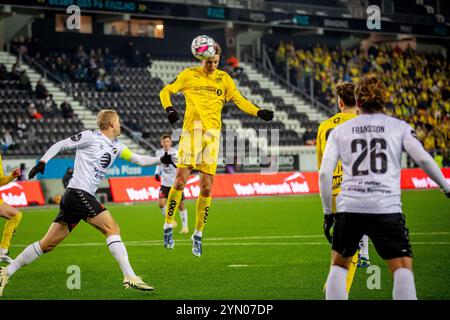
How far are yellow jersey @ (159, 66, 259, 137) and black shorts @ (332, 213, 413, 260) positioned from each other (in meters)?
6.69

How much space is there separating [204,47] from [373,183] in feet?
22.7

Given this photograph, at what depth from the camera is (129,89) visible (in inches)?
1767

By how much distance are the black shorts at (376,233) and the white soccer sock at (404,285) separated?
15cm

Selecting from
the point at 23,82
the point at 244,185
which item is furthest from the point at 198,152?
the point at 23,82

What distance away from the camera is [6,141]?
A: 116ft

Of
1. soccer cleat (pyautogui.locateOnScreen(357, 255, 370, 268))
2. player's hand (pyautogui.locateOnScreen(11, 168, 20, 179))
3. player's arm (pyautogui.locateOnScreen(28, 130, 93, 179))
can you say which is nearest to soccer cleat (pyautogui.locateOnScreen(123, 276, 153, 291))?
player's arm (pyautogui.locateOnScreen(28, 130, 93, 179))

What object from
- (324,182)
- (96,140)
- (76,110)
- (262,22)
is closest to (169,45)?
(262,22)

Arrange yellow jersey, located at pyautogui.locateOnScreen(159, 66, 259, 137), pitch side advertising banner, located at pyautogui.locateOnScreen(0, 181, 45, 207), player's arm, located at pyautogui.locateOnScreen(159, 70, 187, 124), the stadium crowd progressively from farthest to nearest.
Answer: the stadium crowd < pitch side advertising banner, located at pyautogui.locateOnScreen(0, 181, 45, 207) < yellow jersey, located at pyautogui.locateOnScreen(159, 66, 259, 137) < player's arm, located at pyautogui.locateOnScreen(159, 70, 187, 124)

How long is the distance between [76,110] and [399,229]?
35.0 meters

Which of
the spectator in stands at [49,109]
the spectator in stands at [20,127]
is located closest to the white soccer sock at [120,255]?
the spectator in stands at [20,127]

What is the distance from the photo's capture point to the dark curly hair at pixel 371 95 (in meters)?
7.97

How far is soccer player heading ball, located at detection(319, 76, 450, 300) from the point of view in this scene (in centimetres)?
780

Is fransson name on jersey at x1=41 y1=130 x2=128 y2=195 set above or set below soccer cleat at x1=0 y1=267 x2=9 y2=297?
above

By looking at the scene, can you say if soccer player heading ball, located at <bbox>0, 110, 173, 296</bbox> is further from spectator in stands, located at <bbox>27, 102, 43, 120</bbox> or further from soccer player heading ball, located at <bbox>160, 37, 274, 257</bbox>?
spectator in stands, located at <bbox>27, 102, 43, 120</bbox>
